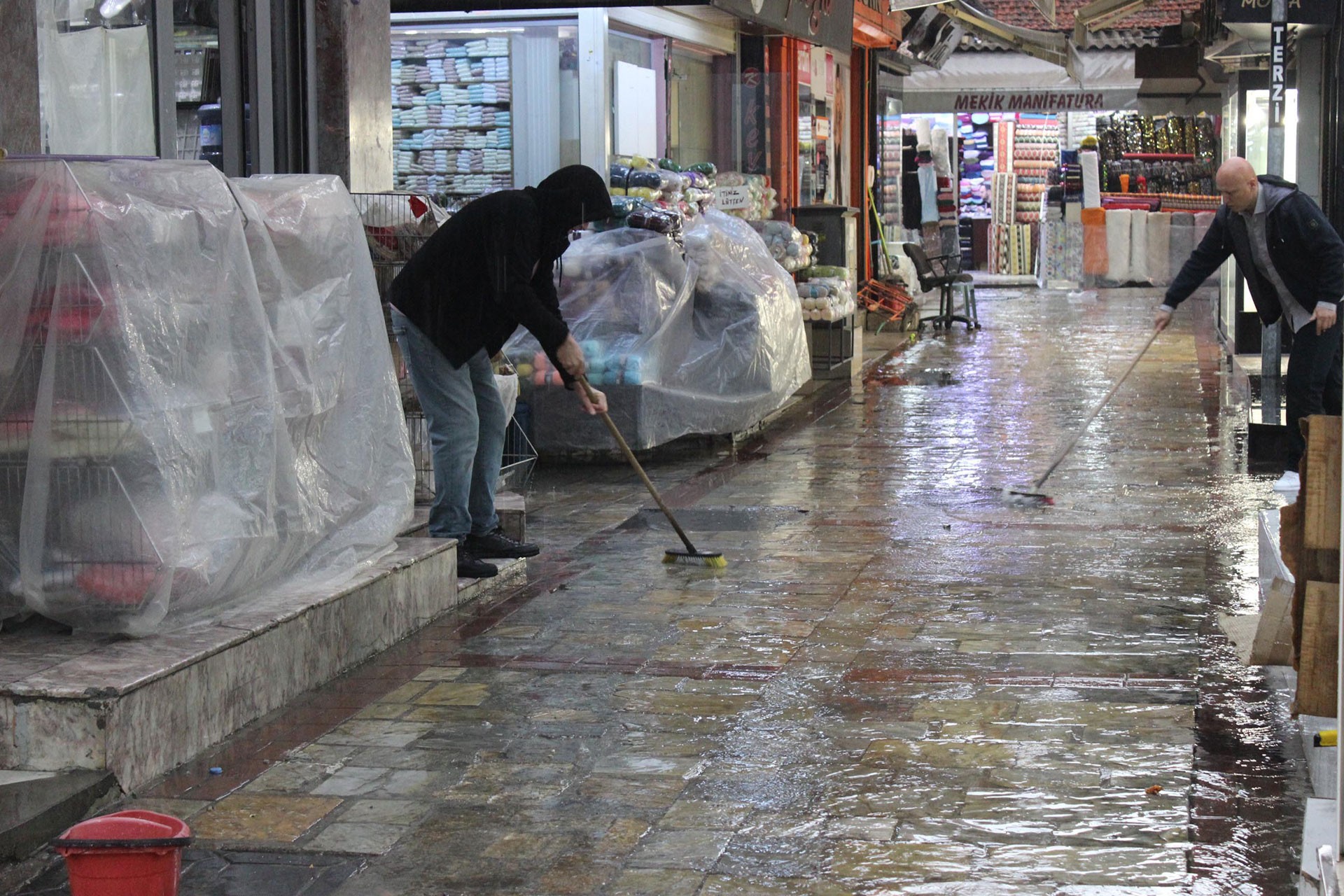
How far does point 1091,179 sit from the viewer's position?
82.2 feet

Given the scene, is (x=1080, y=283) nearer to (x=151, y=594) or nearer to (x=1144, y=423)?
(x=1144, y=423)

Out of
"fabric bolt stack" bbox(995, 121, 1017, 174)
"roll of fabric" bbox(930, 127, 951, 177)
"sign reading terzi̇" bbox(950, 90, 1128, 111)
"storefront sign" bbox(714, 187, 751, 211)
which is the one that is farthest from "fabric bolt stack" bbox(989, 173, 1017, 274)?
"storefront sign" bbox(714, 187, 751, 211)

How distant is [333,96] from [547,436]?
2.97 m

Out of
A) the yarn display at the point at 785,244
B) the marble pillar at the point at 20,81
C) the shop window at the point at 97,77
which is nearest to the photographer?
the marble pillar at the point at 20,81

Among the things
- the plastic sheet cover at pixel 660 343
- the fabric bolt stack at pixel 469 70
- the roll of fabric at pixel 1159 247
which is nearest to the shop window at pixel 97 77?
the plastic sheet cover at pixel 660 343

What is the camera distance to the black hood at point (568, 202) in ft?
21.2

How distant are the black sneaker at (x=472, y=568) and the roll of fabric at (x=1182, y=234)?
66.2 ft

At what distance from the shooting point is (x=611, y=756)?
15.5 ft

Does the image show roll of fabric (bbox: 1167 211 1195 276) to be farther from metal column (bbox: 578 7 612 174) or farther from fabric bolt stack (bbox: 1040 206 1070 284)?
metal column (bbox: 578 7 612 174)

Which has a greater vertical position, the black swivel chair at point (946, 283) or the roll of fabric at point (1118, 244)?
the roll of fabric at point (1118, 244)

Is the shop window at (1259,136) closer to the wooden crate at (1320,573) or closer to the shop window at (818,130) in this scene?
the shop window at (818,130)

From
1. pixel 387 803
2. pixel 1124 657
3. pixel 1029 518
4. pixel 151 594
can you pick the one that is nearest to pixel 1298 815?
pixel 1124 657

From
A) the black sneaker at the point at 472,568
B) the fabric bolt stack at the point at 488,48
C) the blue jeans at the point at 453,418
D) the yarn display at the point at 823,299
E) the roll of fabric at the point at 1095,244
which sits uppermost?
the fabric bolt stack at the point at 488,48

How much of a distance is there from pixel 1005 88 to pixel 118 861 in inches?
991
